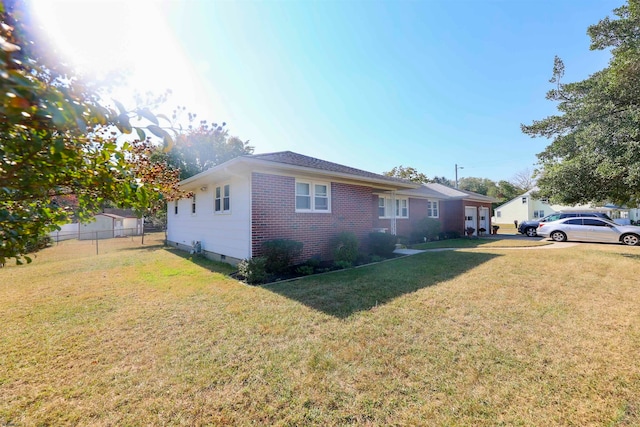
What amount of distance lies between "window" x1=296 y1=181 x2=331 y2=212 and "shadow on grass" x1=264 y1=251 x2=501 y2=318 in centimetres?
254

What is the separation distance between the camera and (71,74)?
1.46m

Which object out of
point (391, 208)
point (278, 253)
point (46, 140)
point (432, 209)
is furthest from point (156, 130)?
point (432, 209)

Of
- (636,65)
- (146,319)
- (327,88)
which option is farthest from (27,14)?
(636,65)

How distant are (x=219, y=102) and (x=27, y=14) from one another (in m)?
6.58

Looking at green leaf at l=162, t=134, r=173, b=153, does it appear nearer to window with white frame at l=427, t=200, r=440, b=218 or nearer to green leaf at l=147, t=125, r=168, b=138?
green leaf at l=147, t=125, r=168, b=138

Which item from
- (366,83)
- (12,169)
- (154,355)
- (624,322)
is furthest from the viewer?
(366,83)

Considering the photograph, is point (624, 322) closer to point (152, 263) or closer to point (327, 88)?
point (327, 88)

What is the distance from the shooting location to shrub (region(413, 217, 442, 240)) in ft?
52.9

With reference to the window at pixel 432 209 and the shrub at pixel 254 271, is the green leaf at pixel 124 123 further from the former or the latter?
the window at pixel 432 209

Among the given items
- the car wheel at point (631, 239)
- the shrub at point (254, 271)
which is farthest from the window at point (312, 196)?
the car wheel at point (631, 239)

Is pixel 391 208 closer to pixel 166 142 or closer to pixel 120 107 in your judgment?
pixel 166 142

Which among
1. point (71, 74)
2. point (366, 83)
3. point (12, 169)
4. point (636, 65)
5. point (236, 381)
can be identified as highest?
point (366, 83)

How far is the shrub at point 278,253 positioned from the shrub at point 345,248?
175 cm

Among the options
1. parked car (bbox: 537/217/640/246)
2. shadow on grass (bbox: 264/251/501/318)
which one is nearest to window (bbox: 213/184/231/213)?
shadow on grass (bbox: 264/251/501/318)
